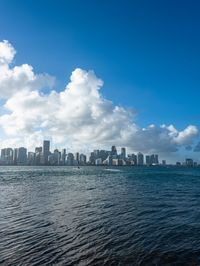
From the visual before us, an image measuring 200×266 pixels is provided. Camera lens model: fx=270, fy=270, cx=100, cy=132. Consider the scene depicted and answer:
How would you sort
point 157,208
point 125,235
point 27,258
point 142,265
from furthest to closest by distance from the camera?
point 157,208, point 125,235, point 27,258, point 142,265

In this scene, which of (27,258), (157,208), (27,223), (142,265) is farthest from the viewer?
(157,208)

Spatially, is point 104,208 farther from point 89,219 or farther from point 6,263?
point 6,263

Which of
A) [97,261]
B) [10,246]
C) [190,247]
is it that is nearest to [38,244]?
[10,246]

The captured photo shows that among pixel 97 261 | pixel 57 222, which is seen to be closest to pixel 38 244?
pixel 97 261

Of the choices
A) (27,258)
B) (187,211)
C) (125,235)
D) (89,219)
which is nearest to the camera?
(27,258)

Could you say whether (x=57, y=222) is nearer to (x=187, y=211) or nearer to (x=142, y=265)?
(x=142, y=265)

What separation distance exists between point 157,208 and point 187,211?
3.64 m

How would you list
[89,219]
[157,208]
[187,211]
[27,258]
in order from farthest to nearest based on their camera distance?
[157,208]
[187,211]
[89,219]
[27,258]

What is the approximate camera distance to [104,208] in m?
33.4

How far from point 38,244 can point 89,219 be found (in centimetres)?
915

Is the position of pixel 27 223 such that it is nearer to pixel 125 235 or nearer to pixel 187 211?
pixel 125 235

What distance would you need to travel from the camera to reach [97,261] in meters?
15.4

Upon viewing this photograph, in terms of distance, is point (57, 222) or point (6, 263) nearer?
point (6, 263)

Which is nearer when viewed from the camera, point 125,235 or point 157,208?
point 125,235
